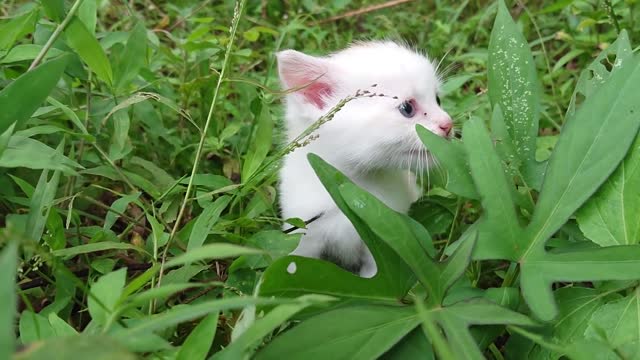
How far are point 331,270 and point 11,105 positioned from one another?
27.8 inches

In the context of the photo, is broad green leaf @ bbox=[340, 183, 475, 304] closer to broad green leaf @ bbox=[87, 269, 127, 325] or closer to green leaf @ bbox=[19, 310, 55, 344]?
broad green leaf @ bbox=[87, 269, 127, 325]

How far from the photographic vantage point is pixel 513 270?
1439 mm

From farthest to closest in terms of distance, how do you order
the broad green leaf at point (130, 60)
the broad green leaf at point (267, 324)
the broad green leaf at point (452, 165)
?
1. the broad green leaf at point (130, 60)
2. the broad green leaf at point (452, 165)
3. the broad green leaf at point (267, 324)

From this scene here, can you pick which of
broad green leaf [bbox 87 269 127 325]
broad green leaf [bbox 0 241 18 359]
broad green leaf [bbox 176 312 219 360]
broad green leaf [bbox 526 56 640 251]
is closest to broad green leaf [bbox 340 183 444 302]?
broad green leaf [bbox 526 56 640 251]

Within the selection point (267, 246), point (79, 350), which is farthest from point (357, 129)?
point (79, 350)

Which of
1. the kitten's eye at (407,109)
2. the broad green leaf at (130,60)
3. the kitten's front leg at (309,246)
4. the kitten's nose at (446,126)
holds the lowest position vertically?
the kitten's front leg at (309,246)

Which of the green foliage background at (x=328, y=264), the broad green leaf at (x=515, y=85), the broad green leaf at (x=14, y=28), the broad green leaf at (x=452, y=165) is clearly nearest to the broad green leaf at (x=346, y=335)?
the green foliage background at (x=328, y=264)

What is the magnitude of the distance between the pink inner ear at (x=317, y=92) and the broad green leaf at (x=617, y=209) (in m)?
0.84

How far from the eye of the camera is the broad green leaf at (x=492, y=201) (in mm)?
1375

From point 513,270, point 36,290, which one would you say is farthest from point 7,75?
point 513,270

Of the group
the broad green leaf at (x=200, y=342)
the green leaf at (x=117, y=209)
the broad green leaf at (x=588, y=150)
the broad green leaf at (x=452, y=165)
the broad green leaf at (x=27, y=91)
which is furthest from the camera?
the green leaf at (x=117, y=209)

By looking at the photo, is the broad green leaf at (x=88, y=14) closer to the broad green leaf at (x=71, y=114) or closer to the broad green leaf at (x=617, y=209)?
the broad green leaf at (x=71, y=114)

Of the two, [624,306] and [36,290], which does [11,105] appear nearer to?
[36,290]

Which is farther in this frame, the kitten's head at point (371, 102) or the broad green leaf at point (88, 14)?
the broad green leaf at point (88, 14)
